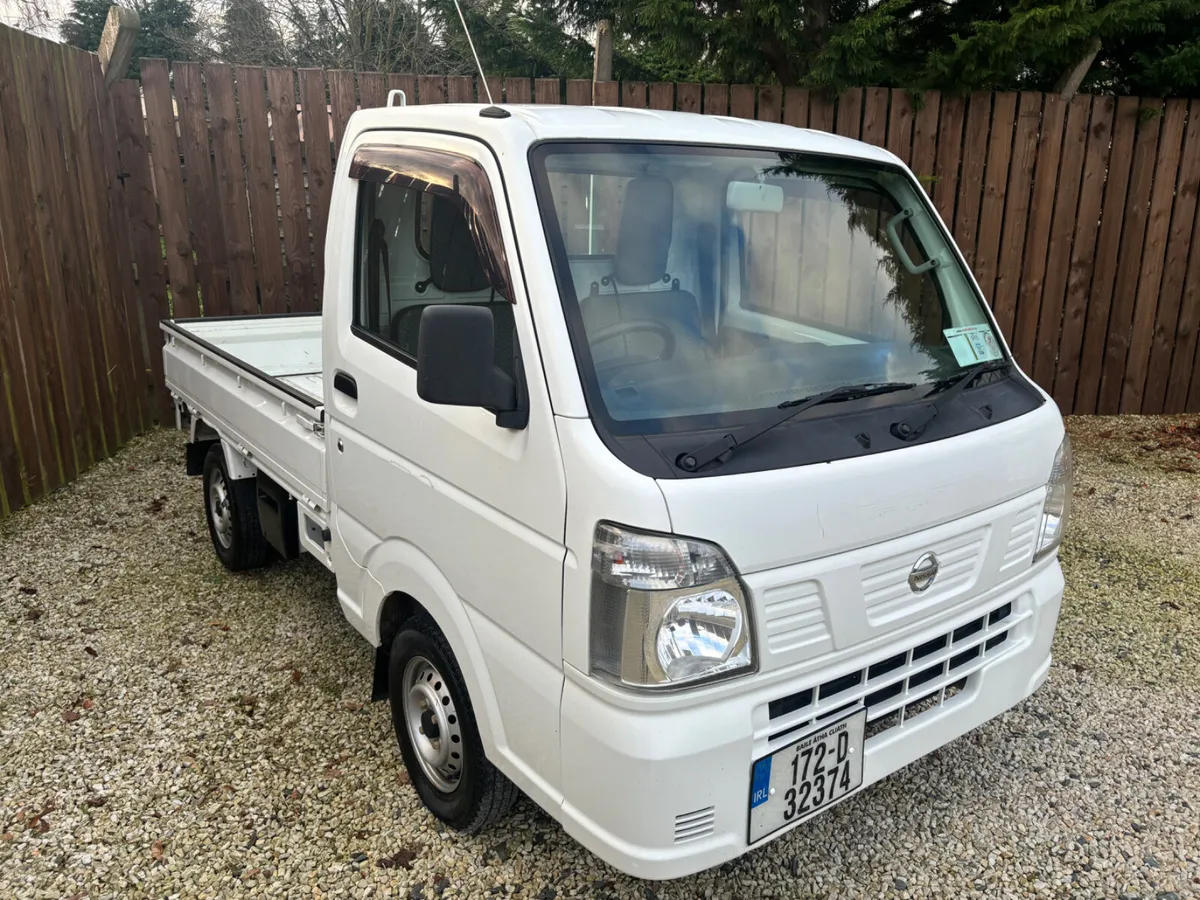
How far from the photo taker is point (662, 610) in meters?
1.92

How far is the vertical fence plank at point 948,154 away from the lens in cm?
671

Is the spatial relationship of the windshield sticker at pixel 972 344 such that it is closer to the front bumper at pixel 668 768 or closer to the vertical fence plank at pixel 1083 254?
the front bumper at pixel 668 768

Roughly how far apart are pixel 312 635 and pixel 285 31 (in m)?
17.8

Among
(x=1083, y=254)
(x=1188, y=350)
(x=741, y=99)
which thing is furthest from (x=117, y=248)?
(x=1188, y=350)

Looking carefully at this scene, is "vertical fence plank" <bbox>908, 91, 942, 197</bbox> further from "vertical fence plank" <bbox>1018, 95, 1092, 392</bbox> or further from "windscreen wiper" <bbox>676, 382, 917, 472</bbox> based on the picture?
"windscreen wiper" <bbox>676, 382, 917, 472</bbox>

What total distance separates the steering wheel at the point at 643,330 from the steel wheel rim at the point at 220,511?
2.94m

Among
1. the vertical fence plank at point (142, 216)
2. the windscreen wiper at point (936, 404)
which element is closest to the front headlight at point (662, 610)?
the windscreen wiper at point (936, 404)

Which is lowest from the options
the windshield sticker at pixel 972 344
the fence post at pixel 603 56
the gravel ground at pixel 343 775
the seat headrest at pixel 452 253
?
the gravel ground at pixel 343 775

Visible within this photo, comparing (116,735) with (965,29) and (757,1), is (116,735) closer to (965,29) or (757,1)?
(757,1)

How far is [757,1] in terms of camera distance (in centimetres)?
624

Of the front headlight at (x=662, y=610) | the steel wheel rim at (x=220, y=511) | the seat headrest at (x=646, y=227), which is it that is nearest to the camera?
the front headlight at (x=662, y=610)

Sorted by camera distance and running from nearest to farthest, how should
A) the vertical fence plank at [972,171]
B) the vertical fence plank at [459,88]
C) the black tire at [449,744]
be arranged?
the black tire at [449,744], the vertical fence plank at [459,88], the vertical fence plank at [972,171]

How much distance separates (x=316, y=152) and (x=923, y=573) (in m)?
5.71

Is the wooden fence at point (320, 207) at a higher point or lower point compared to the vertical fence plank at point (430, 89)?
lower
